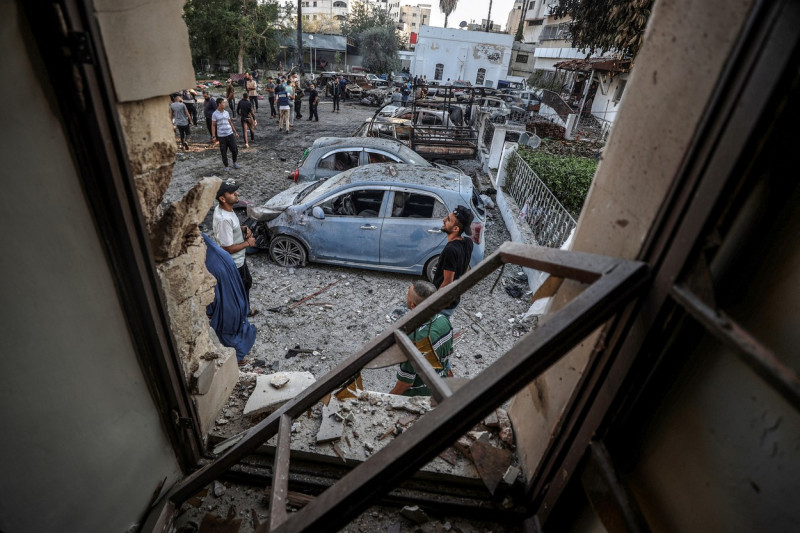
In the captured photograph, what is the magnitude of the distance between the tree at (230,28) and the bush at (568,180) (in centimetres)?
2971

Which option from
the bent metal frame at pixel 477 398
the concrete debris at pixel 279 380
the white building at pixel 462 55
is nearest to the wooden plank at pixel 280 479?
the bent metal frame at pixel 477 398

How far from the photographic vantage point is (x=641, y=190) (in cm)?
130

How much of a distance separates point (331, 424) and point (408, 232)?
3897 millimetres

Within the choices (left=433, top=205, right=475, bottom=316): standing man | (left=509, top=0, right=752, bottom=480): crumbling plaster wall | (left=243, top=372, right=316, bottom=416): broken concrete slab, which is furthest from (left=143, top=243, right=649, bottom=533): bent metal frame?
(left=433, top=205, right=475, bottom=316): standing man

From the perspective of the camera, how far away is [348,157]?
27.0 ft

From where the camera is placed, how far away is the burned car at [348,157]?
7.96 meters

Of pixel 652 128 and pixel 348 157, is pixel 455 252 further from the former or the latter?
pixel 348 157

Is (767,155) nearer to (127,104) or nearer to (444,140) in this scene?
(127,104)

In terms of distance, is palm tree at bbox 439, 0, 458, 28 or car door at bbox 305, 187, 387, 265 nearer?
car door at bbox 305, 187, 387, 265

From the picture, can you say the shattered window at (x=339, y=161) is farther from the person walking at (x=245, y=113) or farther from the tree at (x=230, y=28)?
the tree at (x=230, y=28)

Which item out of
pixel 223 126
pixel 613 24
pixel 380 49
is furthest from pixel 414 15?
pixel 613 24

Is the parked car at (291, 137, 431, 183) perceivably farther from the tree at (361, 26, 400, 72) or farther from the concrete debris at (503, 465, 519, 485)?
the tree at (361, 26, 400, 72)

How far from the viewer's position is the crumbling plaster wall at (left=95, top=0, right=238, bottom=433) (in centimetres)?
145

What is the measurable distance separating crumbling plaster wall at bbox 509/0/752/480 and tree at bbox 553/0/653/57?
260cm
